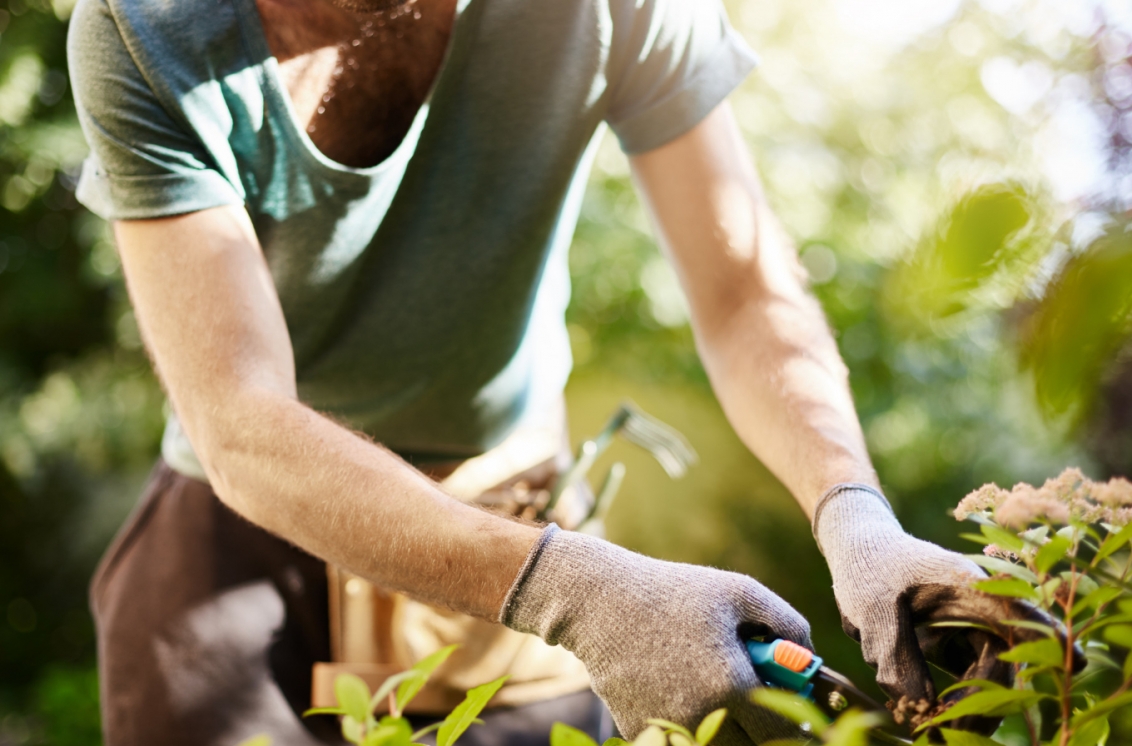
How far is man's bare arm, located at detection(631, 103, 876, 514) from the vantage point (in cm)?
109

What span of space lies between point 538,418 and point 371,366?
13.1 inches

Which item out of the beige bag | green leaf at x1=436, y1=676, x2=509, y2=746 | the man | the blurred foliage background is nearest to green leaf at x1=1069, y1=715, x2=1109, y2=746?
the man

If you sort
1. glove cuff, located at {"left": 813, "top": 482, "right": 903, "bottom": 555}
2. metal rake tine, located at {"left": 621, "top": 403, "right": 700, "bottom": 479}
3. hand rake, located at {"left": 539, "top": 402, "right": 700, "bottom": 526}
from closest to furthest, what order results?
glove cuff, located at {"left": 813, "top": 482, "right": 903, "bottom": 555} < hand rake, located at {"left": 539, "top": 402, "right": 700, "bottom": 526} < metal rake tine, located at {"left": 621, "top": 403, "right": 700, "bottom": 479}

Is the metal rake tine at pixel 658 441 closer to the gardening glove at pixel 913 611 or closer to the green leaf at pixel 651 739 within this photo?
the gardening glove at pixel 913 611

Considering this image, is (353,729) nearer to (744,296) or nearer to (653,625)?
(653,625)

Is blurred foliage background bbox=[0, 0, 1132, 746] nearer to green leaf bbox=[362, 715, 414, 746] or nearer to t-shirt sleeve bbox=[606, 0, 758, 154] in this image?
t-shirt sleeve bbox=[606, 0, 758, 154]

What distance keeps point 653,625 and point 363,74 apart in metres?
0.80

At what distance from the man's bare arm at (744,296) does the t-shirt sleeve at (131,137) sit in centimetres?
60

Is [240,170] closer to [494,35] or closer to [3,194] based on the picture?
[494,35]

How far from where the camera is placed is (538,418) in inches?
59.4

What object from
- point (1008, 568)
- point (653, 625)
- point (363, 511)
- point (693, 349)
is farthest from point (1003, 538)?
point (693, 349)

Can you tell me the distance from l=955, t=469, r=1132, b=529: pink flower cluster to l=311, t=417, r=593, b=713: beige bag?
806 mm

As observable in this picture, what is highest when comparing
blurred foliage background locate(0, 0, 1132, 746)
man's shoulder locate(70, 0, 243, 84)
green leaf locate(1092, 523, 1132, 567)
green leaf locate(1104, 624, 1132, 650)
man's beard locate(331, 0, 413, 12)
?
man's beard locate(331, 0, 413, 12)

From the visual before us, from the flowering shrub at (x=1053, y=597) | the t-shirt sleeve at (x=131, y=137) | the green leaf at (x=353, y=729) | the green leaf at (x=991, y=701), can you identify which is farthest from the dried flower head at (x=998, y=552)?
the t-shirt sleeve at (x=131, y=137)
